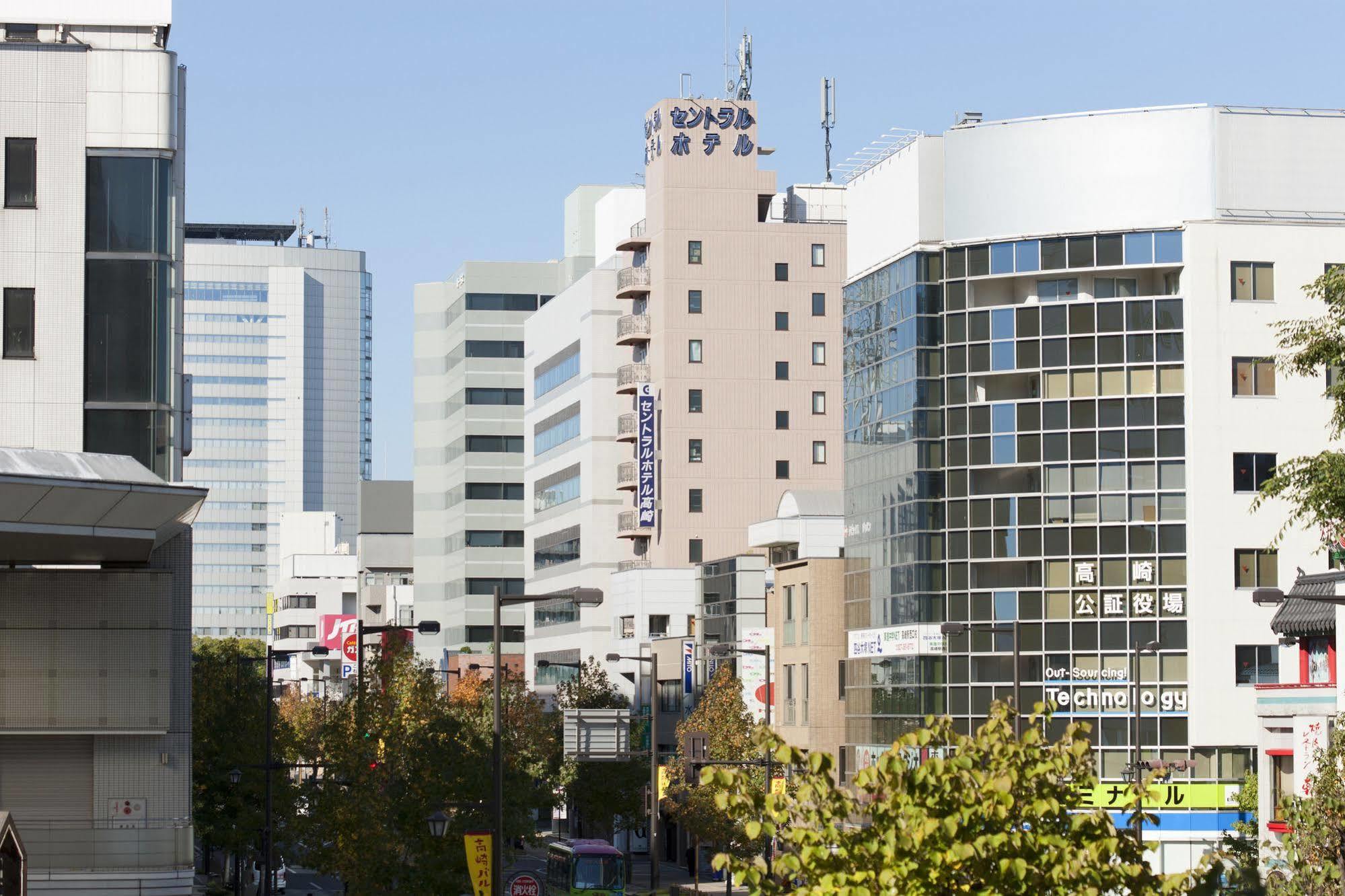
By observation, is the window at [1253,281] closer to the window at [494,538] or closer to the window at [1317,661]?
the window at [1317,661]

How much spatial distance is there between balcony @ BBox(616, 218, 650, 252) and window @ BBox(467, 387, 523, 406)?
47.1 metres

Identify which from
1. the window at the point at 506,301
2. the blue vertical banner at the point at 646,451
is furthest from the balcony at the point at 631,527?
the window at the point at 506,301

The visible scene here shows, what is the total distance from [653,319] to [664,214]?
21.0 ft

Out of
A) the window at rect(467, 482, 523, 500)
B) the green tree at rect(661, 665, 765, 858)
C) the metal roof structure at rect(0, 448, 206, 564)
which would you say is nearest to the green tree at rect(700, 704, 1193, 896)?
the metal roof structure at rect(0, 448, 206, 564)

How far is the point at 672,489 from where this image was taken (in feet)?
401

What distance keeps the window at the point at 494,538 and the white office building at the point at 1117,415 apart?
90.7 metres

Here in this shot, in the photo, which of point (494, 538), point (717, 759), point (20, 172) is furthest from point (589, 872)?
point (494, 538)

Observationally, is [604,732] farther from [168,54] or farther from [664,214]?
[664,214]

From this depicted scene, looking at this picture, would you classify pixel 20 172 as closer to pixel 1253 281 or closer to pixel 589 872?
pixel 589 872

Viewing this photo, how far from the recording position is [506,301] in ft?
575

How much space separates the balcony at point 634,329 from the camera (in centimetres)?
12519

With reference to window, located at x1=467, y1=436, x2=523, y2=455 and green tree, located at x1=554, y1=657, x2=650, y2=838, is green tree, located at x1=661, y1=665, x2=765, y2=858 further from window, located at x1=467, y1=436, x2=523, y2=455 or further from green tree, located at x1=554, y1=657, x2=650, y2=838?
window, located at x1=467, y1=436, x2=523, y2=455

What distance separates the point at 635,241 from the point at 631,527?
1736 centimetres

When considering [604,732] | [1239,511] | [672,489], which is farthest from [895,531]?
[672,489]
